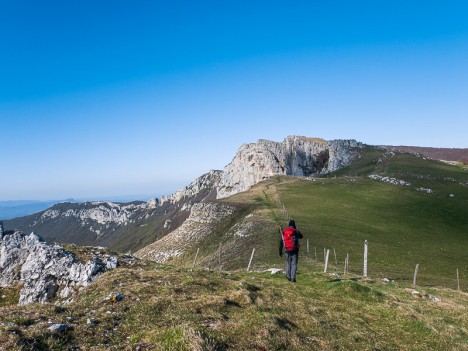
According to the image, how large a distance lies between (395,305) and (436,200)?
68.5m

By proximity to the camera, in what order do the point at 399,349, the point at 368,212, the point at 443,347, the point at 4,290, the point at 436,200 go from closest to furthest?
the point at 399,349 → the point at 443,347 → the point at 4,290 → the point at 368,212 → the point at 436,200

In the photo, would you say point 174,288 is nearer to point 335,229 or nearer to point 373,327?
point 373,327

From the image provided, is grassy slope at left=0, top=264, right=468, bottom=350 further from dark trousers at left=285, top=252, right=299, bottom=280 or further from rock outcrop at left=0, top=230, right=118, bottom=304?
rock outcrop at left=0, top=230, right=118, bottom=304

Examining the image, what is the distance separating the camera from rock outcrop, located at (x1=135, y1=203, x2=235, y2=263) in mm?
75750

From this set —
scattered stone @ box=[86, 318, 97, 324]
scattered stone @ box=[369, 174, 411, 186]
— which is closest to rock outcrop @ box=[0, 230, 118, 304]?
scattered stone @ box=[86, 318, 97, 324]

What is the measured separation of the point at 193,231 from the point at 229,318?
227 feet

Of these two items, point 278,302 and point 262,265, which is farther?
point 262,265

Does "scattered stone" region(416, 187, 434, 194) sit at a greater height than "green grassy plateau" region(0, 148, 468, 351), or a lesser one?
lesser

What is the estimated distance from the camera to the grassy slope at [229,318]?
9.69 meters

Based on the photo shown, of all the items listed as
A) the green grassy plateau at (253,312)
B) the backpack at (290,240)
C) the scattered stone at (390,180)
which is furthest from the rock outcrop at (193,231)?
the backpack at (290,240)

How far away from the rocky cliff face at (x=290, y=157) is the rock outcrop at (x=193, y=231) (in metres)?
79.4

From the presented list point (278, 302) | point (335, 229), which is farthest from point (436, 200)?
point (278, 302)

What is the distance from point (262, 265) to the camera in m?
37.1

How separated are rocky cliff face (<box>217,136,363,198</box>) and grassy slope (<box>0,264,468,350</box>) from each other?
476 ft
